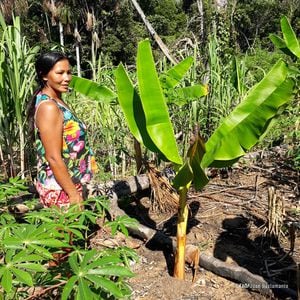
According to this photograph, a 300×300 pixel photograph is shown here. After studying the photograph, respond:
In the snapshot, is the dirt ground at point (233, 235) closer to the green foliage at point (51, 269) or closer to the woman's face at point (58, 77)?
the green foliage at point (51, 269)

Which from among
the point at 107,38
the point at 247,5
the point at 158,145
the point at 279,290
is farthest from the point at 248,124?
the point at 247,5

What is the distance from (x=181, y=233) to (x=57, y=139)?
882 mm

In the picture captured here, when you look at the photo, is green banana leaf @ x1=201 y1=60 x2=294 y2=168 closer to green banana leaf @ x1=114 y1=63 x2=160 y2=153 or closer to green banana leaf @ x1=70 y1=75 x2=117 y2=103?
green banana leaf @ x1=114 y1=63 x2=160 y2=153

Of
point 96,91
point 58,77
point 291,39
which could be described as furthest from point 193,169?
point 291,39

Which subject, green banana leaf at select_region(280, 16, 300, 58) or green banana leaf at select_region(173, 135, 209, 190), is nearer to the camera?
green banana leaf at select_region(173, 135, 209, 190)

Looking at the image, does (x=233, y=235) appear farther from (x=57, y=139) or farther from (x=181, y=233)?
(x=57, y=139)

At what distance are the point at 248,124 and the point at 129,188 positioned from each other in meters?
1.77

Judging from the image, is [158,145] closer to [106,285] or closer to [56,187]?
[56,187]

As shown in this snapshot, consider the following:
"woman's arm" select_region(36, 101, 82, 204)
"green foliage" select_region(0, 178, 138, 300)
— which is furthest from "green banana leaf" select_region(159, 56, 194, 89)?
"green foliage" select_region(0, 178, 138, 300)

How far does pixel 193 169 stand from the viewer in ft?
6.82

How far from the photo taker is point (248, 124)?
6.33 ft

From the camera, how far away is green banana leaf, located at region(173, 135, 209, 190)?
1969mm

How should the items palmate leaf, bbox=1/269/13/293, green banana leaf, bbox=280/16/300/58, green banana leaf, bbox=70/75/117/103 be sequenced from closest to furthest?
palmate leaf, bbox=1/269/13/293
green banana leaf, bbox=70/75/117/103
green banana leaf, bbox=280/16/300/58

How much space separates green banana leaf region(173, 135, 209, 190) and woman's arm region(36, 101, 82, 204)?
0.58 metres
